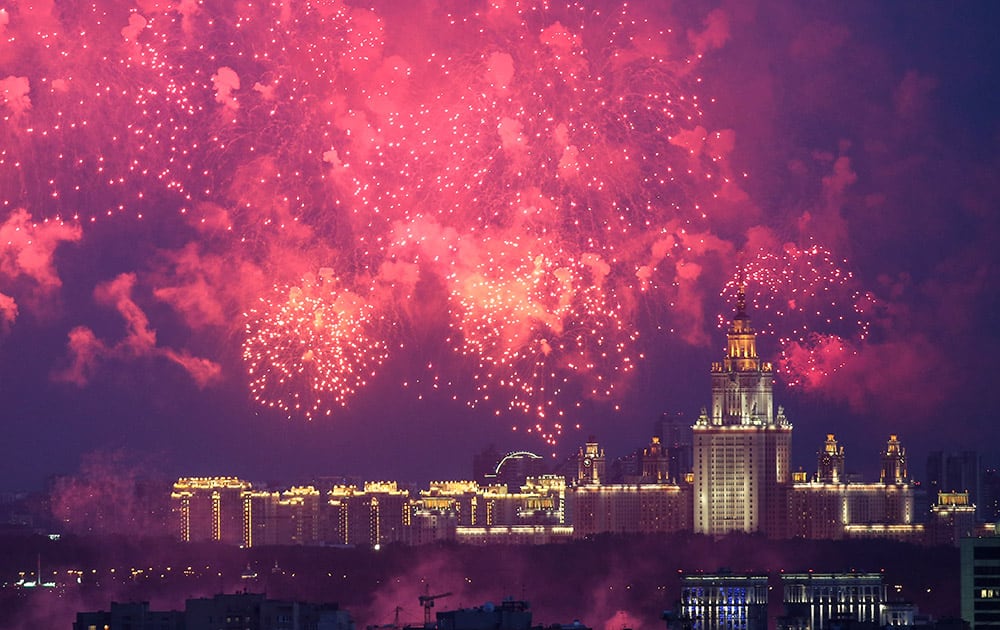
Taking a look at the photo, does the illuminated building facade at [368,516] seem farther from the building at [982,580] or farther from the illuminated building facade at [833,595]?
the building at [982,580]

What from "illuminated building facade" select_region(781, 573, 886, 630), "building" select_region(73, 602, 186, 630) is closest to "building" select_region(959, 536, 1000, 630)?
"building" select_region(73, 602, 186, 630)

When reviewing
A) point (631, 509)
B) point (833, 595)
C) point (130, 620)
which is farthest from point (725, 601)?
point (130, 620)

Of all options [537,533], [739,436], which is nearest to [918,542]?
[739,436]

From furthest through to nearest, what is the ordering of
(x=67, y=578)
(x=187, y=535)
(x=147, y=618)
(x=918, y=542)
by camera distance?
1. (x=187, y=535)
2. (x=918, y=542)
3. (x=67, y=578)
4. (x=147, y=618)

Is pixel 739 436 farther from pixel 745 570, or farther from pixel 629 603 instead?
pixel 629 603

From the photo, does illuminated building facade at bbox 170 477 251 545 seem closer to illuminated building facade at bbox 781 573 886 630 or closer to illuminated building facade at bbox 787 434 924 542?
illuminated building facade at bbox 787 434 924 542

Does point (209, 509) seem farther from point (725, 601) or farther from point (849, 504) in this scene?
point (725, 601)
